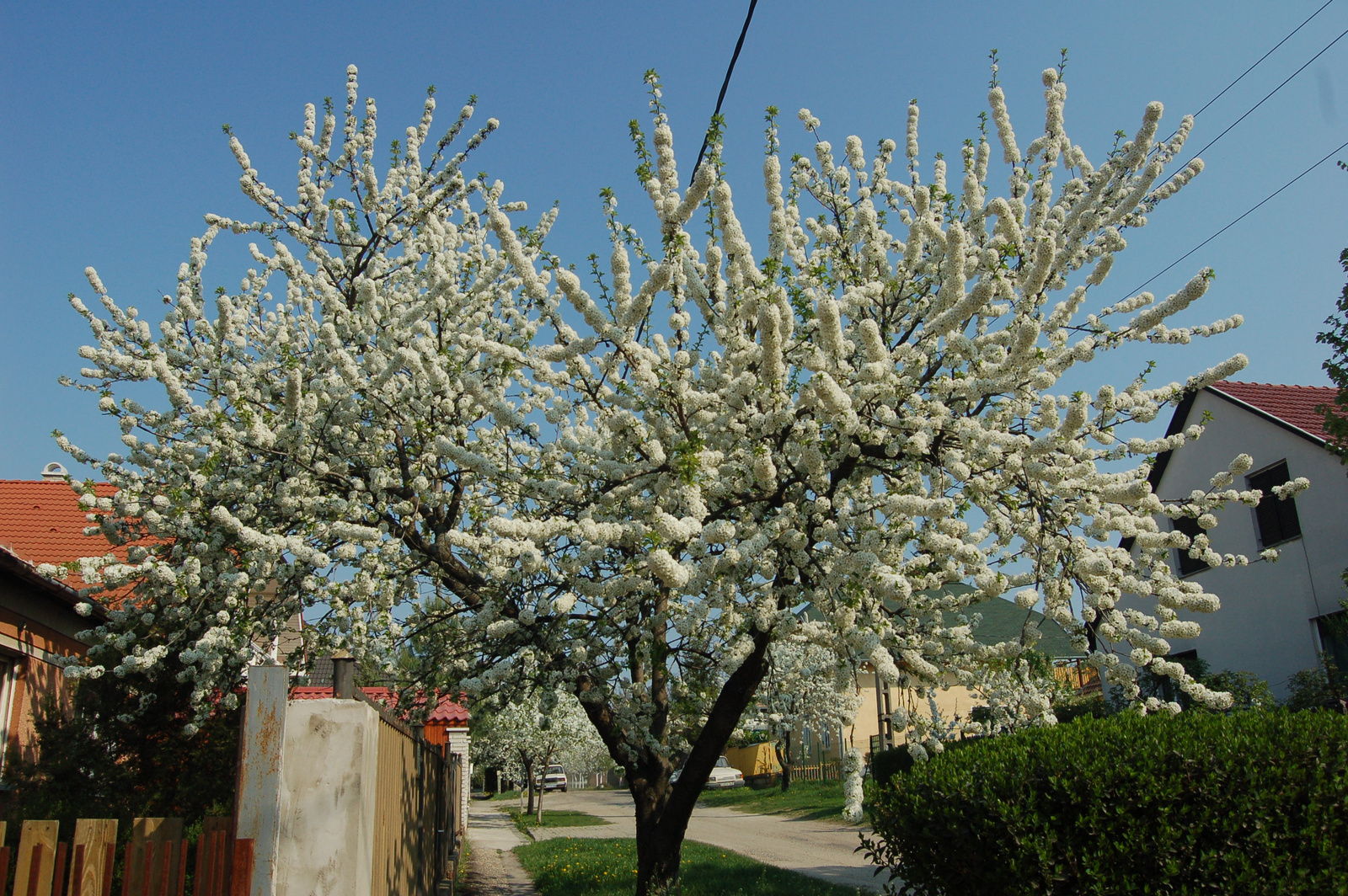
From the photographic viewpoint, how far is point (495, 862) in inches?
643

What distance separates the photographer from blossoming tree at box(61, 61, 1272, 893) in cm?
513

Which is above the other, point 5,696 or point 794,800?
point 5,696

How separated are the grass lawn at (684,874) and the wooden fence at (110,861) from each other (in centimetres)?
612

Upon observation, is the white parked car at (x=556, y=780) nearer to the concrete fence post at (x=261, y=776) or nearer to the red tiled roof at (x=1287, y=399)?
the red tiled roof at (x=1287, y=399)

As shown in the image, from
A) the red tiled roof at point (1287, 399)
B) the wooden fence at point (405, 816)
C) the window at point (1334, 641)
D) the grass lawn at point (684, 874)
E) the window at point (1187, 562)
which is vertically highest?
the red tiled roof at point (1287, 399)

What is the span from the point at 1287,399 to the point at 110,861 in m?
19.4

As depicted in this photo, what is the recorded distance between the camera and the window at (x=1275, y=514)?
48.3 feet

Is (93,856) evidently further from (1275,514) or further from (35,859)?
(1275,514)

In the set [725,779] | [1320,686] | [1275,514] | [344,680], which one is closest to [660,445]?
[344,680]

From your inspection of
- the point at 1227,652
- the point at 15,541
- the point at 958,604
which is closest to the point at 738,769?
the point at 1227,652

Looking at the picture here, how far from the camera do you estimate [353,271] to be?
9.12m

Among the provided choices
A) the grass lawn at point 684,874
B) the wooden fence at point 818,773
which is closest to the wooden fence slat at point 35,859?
the grass lawn at point 684,874

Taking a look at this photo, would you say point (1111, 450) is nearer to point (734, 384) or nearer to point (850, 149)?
point (734, 384)

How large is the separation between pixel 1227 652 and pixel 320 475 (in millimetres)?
16207
